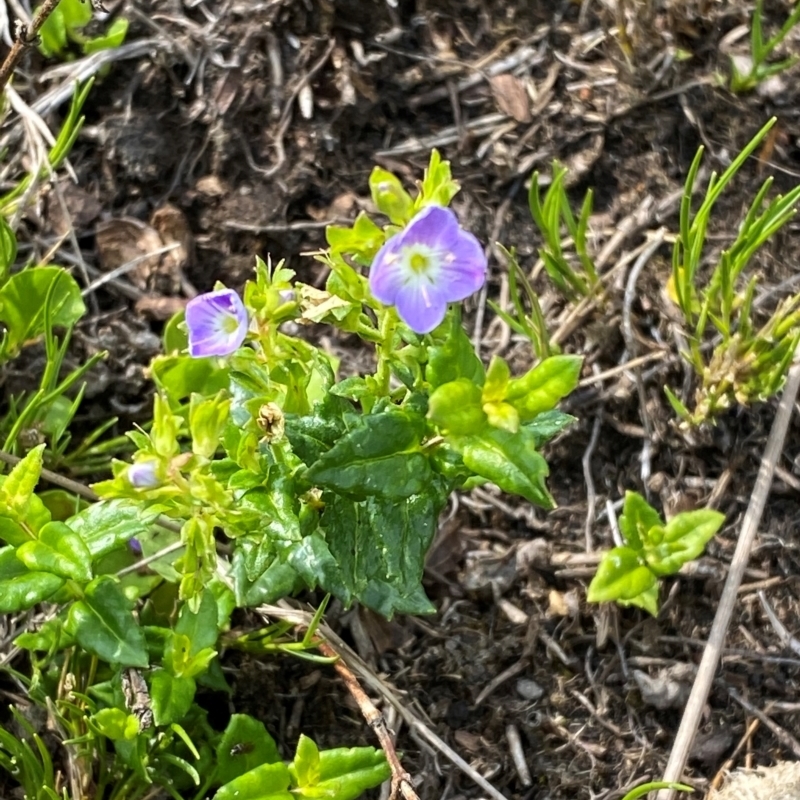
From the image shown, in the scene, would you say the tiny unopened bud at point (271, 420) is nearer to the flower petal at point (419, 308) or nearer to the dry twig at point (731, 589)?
the flower petal at point (419, 308)

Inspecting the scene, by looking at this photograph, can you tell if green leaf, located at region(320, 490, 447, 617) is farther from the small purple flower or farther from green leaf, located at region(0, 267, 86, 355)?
green leaf, located at region(0, 267, 86, 355)

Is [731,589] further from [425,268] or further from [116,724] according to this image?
[116,724]

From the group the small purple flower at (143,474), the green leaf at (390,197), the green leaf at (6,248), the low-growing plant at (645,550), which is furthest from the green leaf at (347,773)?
the green leaf at (6,248)

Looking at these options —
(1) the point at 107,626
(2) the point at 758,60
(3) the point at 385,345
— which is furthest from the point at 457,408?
(2) the point at 758,60

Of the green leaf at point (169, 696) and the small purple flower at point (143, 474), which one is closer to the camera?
the small purple flower at point (143, 474)

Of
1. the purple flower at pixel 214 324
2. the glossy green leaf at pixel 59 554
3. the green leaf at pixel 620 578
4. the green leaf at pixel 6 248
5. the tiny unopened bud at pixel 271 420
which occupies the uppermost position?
the purple flower at pixel 214 324

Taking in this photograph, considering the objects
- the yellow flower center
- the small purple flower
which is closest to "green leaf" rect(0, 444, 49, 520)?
the small purple flower

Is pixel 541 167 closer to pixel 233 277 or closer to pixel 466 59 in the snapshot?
pixel 466 59
